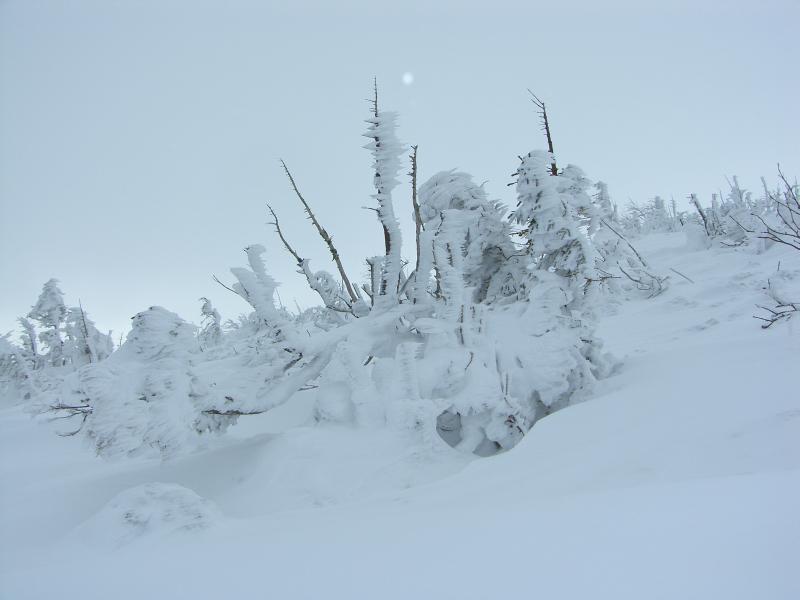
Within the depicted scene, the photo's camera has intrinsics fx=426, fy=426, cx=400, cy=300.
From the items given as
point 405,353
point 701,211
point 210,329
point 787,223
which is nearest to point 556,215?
point 405,353

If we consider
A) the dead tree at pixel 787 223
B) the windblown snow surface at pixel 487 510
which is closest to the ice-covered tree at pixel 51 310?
the windblown snow surface at pixel 487 510

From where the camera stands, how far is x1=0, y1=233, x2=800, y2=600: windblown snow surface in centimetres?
99

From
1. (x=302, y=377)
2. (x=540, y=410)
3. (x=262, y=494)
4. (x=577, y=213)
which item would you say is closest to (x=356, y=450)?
(x=262, y=494)

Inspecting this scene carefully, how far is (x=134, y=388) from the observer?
2.73m

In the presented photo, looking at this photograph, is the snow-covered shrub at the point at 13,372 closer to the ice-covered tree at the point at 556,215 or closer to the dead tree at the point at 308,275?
the dead tree at the point at 308,275

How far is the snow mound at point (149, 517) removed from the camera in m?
1.85

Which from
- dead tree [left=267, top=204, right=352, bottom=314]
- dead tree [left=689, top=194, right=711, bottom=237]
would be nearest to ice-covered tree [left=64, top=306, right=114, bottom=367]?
dead tree [left=267, top=204, right=352, bottom=314]

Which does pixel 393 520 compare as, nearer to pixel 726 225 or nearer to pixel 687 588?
pixel 687 588

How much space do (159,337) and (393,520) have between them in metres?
2.09

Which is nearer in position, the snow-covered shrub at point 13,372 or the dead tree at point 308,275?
the dead tree at point 308,275

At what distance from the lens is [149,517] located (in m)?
1.92

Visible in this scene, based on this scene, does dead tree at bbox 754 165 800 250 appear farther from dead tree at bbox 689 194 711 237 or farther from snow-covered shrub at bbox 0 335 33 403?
snow-covered shrub at bbox 0 335 33 403

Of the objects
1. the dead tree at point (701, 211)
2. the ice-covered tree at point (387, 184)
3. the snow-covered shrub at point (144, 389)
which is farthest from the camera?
the dead tree at point (701, 211)

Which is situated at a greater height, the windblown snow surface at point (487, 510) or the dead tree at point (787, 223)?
the dead tree at point (787, 223)
